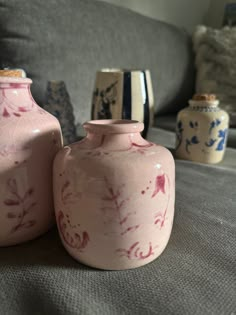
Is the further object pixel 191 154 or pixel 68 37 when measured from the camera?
pixel 68 37

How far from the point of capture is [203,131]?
2.48 ft

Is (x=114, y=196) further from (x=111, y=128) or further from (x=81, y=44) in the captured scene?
(x=81, y=44)

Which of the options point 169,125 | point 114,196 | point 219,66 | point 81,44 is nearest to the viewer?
point 114,196

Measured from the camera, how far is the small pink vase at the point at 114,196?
0.34 m

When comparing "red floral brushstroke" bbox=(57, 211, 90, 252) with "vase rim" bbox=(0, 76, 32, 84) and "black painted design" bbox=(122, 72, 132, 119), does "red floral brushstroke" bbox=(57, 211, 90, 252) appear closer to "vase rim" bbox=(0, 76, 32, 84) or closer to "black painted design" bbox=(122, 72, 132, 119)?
"vase rim" bbox=(0, 76, 32, 84)

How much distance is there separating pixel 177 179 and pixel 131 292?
1.18 ft

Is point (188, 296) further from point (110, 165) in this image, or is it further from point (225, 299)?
point (110, 165)

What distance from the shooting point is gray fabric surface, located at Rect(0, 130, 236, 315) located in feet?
1.05

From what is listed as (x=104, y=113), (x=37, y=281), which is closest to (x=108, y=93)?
(x=104, y=113)

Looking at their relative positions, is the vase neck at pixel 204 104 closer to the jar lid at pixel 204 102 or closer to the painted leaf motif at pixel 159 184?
the jar lid at pixel 204 102

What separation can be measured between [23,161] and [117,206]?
0.13m

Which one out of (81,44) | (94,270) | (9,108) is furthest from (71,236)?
(81,44)

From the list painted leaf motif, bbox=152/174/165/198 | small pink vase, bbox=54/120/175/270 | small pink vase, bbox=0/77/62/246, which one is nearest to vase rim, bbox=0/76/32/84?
small pink vase, bbox=0/77/62/246

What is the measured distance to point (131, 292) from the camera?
34cm
